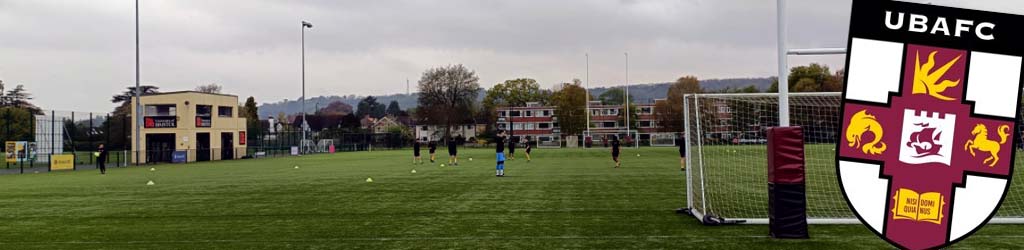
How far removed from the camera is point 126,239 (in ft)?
29.8

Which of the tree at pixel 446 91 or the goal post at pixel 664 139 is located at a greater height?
the tree at pixel 446 91

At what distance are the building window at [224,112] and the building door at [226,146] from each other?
4.72 ft

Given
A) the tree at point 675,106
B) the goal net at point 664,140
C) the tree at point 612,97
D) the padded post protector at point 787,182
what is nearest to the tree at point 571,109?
the tree at point 675,106

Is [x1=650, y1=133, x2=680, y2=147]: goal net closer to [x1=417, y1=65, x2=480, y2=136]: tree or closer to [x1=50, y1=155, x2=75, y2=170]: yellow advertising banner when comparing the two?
[x1=417, y1=65, x2=480, y2=136]: tree

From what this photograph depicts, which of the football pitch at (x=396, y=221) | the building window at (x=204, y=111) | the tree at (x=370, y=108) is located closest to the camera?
the football pitch at (x=396, y=221)

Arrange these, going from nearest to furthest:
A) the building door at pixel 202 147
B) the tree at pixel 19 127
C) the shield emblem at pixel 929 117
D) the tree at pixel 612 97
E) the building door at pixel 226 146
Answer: the shield emblem at pixel 929 117 → the tree at pixel 19 127 → the building door at pixel 202 147 → the building door at pixel 226 146 → the tree at pixel 612 97

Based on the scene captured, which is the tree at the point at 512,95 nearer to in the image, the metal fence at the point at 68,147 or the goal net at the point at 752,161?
the metal fence at the point at 68,147

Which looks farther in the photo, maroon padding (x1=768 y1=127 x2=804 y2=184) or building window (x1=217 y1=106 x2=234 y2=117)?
building window (x1=217 y1=106 x2=234 y2=117)

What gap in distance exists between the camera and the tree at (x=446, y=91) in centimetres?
9319

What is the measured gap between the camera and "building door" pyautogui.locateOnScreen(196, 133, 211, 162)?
4747cm

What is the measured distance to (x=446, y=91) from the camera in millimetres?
94250

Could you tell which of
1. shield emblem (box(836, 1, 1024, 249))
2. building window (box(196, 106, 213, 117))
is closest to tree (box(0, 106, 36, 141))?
building window (box(196, 106, 213, 117))

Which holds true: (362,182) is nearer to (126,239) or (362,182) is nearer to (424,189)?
(424,189)

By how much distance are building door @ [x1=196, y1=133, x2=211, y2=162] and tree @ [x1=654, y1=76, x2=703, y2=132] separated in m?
47.1
